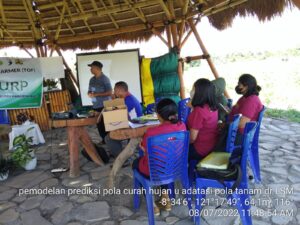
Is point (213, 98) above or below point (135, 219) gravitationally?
above

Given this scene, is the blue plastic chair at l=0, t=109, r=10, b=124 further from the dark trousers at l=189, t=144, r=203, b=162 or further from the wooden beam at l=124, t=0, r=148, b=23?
the dark trousers at l=189, t=144, r=203, b=162

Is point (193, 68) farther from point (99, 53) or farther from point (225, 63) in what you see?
point (99, 53)

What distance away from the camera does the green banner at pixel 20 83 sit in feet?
18.5

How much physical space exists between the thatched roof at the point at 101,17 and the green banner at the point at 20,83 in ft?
4.17

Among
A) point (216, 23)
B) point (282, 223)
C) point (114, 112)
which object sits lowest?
point (282, 223)

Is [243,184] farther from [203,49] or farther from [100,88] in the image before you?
[203,49]

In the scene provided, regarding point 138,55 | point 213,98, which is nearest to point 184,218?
point 213,98

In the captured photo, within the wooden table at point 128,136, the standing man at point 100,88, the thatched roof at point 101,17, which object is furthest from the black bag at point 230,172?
the thatched roof at point 101,17

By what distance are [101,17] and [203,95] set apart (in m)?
4.91

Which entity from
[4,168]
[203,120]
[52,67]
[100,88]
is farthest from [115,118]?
[52,67]

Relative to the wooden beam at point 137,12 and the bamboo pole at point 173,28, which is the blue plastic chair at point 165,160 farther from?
the wooden beam at point 137,12

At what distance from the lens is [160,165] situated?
2469 millimetres

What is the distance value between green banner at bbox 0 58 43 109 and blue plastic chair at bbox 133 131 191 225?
4061mm

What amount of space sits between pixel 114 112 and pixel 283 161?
96.3 inches
